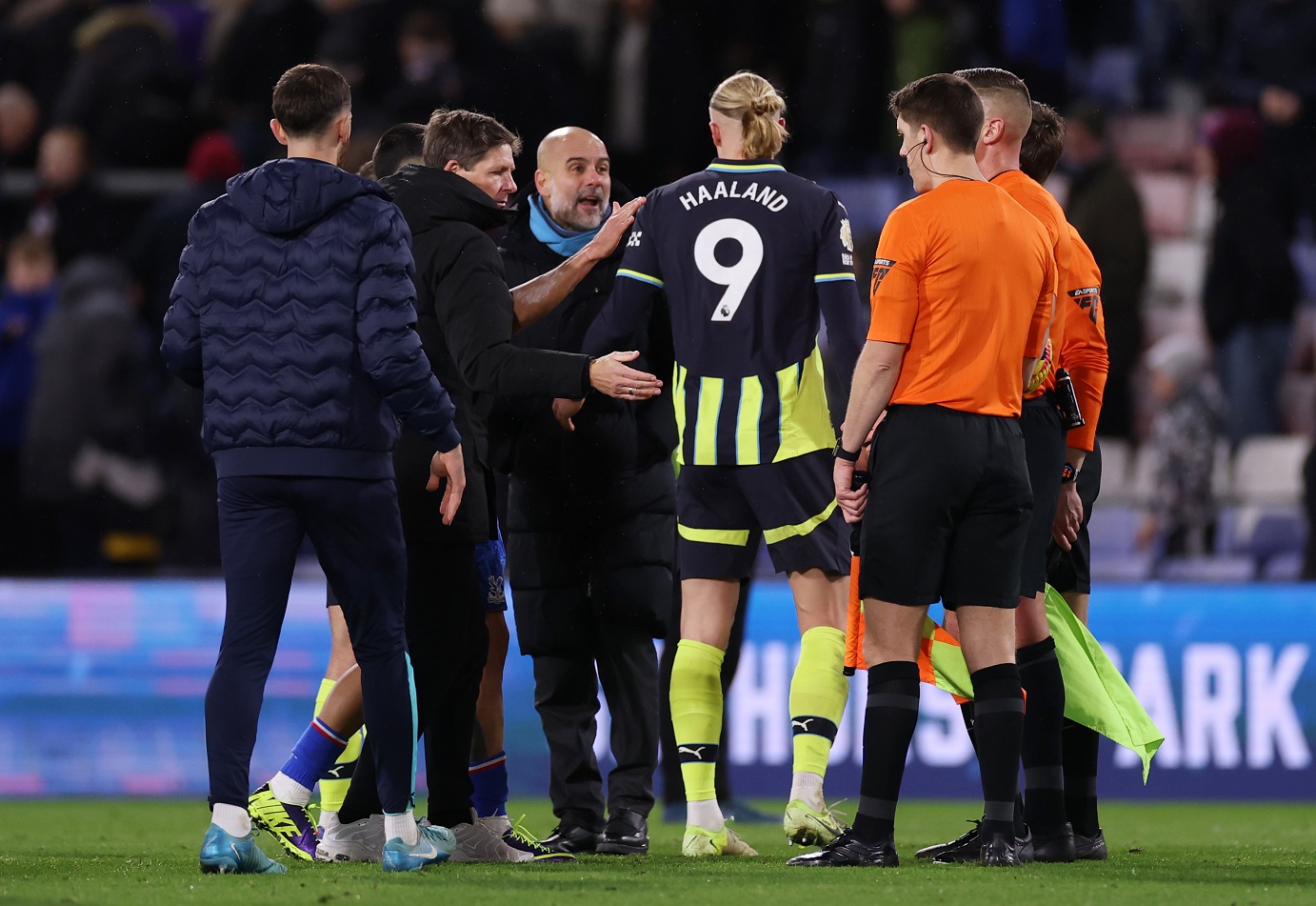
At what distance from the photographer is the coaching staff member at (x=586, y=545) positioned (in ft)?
19.5

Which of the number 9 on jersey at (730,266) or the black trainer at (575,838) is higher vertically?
the number 9 on jersey at (730,266)

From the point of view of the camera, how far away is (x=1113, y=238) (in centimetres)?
1152

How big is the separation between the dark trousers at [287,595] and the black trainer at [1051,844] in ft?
5.84

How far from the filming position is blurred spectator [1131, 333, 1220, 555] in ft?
34.0

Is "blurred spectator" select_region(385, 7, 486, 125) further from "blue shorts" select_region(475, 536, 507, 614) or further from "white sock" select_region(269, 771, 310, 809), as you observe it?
"white sock" select_region(269, 771, 310, 809)

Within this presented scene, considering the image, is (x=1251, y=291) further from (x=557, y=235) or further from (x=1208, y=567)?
(x=557, y=235)

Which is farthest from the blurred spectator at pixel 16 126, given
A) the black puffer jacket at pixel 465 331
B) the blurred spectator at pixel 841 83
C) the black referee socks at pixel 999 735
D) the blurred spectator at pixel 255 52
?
the black referee socks at pixel 999 735

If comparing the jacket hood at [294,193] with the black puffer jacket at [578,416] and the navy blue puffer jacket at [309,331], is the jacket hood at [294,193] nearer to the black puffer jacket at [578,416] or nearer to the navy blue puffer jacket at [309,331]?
the navy blue puffer jacket at [309,331]

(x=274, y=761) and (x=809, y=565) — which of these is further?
(x=274, y=761)

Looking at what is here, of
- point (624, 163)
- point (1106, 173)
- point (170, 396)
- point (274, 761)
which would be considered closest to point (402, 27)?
point (624, 163)

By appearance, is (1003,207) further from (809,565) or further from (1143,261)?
(1143,261)

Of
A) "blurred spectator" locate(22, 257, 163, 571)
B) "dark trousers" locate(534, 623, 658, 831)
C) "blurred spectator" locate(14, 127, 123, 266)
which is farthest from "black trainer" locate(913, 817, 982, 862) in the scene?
"blurred spectator" locate(14, 127, 123, 266)

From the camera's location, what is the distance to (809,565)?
18.5ft

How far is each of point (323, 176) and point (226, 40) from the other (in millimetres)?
8378
